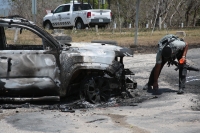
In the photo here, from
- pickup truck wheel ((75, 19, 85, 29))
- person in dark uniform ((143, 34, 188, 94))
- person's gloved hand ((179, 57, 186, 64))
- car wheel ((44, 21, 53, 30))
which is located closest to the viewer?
person in dark uniform ((143, 34, 188, 94))

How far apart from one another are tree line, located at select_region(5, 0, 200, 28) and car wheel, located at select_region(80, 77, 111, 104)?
29079mm

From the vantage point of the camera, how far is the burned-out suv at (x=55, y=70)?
8.78m

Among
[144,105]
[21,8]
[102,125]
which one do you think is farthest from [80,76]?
[21,8]

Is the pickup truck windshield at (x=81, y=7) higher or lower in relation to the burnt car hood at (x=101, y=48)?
higher

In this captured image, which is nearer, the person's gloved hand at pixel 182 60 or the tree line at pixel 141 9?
the person's gloved hand at pixel 182 60

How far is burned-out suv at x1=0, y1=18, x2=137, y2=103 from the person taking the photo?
878cm

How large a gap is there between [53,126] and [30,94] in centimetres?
159

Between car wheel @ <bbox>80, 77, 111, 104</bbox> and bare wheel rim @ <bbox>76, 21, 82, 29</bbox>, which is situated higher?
bare wheel rim @ <bbox>76, 21, 82, 29</bbox>

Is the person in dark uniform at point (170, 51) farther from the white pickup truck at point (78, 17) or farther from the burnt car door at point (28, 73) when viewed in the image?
the white pickup truck at point (78, 17)

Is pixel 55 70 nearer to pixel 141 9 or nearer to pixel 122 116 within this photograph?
pixel 122 116

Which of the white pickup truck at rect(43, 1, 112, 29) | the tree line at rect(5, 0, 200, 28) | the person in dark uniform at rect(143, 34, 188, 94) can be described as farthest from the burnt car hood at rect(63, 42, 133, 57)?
the tree line at rect(5, 0, 200, 28)

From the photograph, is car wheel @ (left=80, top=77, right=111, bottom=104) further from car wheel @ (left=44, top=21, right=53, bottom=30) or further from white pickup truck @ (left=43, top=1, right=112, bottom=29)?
car wheel @ (left=44, top=21, right=53, bottom=30)

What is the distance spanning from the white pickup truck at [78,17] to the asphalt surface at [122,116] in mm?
16641

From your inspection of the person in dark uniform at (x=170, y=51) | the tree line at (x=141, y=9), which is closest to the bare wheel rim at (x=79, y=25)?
the tree line at (x=141, y=9)
